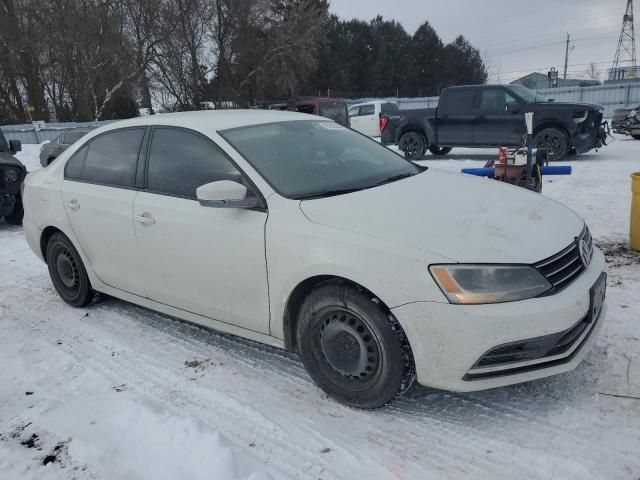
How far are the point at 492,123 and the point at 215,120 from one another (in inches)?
399

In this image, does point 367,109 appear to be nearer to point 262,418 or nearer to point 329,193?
point 329,193

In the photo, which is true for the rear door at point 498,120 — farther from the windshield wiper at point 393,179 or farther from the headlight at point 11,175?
the headlight at point 11,175

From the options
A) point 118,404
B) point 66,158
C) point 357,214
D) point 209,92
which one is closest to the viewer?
point 357,214

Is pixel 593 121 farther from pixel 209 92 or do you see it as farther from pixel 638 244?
pixel 209 92

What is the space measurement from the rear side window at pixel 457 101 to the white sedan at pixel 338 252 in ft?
30.8

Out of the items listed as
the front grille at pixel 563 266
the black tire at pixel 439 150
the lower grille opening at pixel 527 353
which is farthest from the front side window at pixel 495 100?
the lower grille opening at pixel 527 353

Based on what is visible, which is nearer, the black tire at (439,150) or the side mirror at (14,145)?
the side mirror at (14,145)

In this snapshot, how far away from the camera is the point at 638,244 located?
5.03m

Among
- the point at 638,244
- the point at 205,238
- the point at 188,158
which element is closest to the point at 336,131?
the point at 188,158

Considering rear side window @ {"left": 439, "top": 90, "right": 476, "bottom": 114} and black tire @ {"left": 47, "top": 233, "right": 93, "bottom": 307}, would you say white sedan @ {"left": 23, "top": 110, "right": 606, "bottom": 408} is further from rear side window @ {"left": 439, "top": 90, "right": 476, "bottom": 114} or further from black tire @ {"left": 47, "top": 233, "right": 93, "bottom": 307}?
rear side window @ {"left": 439, "top": 90, "right": 476, "bottom": 114}

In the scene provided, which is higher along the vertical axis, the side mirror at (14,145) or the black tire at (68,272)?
the side mirror at (14,145)

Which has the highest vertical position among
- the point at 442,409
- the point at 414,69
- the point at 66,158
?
the point at 414,69

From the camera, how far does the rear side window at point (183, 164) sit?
3248mm

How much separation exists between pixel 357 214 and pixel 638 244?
12.1 ft
